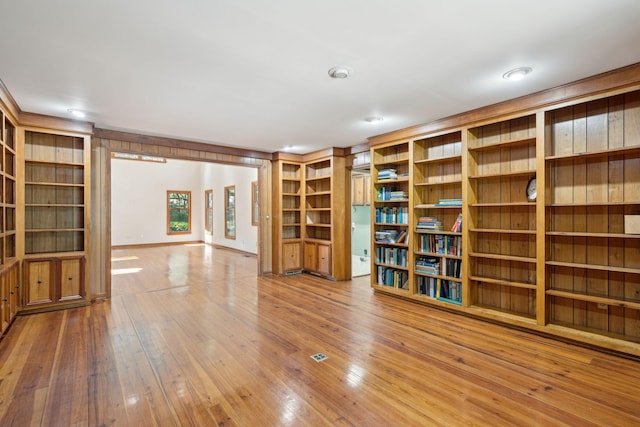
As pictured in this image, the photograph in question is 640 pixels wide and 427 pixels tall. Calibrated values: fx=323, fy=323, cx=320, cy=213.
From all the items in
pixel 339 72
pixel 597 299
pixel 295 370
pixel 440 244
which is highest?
pixel 339 72

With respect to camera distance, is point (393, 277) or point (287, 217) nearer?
point (393, 277)

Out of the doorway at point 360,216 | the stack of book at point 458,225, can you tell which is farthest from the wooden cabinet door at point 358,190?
the stack of book at point 458,225

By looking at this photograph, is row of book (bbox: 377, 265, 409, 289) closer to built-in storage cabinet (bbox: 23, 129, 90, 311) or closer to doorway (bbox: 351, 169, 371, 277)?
doorway (bbox: 351, 169, 371, 277)

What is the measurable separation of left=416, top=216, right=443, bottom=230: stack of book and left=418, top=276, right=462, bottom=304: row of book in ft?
2.25

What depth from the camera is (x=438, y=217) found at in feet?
14.8

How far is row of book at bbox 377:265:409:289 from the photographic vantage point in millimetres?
4871

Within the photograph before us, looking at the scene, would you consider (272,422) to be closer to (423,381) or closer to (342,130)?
(423,381)

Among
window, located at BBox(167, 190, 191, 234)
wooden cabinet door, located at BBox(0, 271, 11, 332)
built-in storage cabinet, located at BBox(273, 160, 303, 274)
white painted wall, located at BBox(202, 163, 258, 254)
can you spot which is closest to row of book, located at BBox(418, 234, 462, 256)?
built-in storage cabinet, located at BBox(273, 160, 303, 274)

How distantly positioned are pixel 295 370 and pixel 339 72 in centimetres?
250

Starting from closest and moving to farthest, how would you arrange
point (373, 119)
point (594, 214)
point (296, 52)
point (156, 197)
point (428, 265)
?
point (296, 52), point (594, 214), point (373, 119), point (428, 265), point (156, 197)

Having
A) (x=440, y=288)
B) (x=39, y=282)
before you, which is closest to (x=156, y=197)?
(x=39, y=282)

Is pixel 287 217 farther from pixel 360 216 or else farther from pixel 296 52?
pixel 296 52

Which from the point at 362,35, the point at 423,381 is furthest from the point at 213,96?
the point at 423,381

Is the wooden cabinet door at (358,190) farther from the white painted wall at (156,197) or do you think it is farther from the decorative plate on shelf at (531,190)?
the decorative plate on shelf at (531,190)
